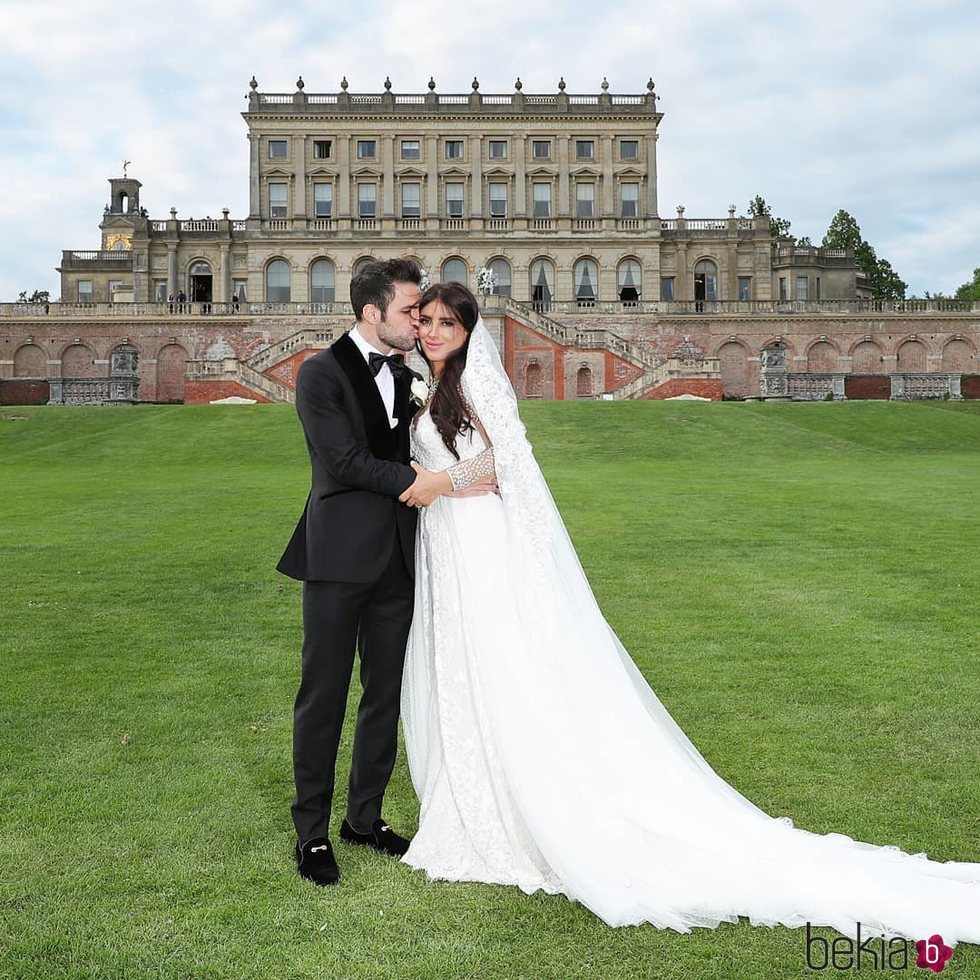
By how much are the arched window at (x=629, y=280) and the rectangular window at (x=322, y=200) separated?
18.3m

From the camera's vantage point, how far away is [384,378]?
5531 mm

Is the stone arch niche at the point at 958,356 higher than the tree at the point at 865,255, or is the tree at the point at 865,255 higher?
the tree at the point at 865,255

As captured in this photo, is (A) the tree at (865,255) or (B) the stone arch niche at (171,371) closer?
(B) the stone arch niche at (171,371)

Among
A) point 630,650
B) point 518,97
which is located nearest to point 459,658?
point 630,650

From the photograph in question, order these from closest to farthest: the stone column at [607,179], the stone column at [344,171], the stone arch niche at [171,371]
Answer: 1. the stone arch niche at [171,371]
2. the stone column at [344,171]
3. the stone column at [607,179]

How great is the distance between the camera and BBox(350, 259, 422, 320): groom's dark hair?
17.8 feet

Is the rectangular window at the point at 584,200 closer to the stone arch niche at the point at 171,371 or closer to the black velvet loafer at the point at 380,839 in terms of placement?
the stone arch niche at the point at 171,371

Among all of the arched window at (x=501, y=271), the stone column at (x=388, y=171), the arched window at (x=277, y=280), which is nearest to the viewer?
the arched window at (x=277, y=280)

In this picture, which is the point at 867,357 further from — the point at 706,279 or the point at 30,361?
the point at 30,361

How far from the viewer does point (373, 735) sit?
566 centimetres

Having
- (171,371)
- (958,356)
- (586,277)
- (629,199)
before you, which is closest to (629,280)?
(586,277)

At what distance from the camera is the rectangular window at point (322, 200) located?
66.2 meters

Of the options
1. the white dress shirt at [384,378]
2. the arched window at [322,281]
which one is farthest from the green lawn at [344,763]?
the arched window at [322,281]

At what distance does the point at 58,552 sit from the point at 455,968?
1148 cm
